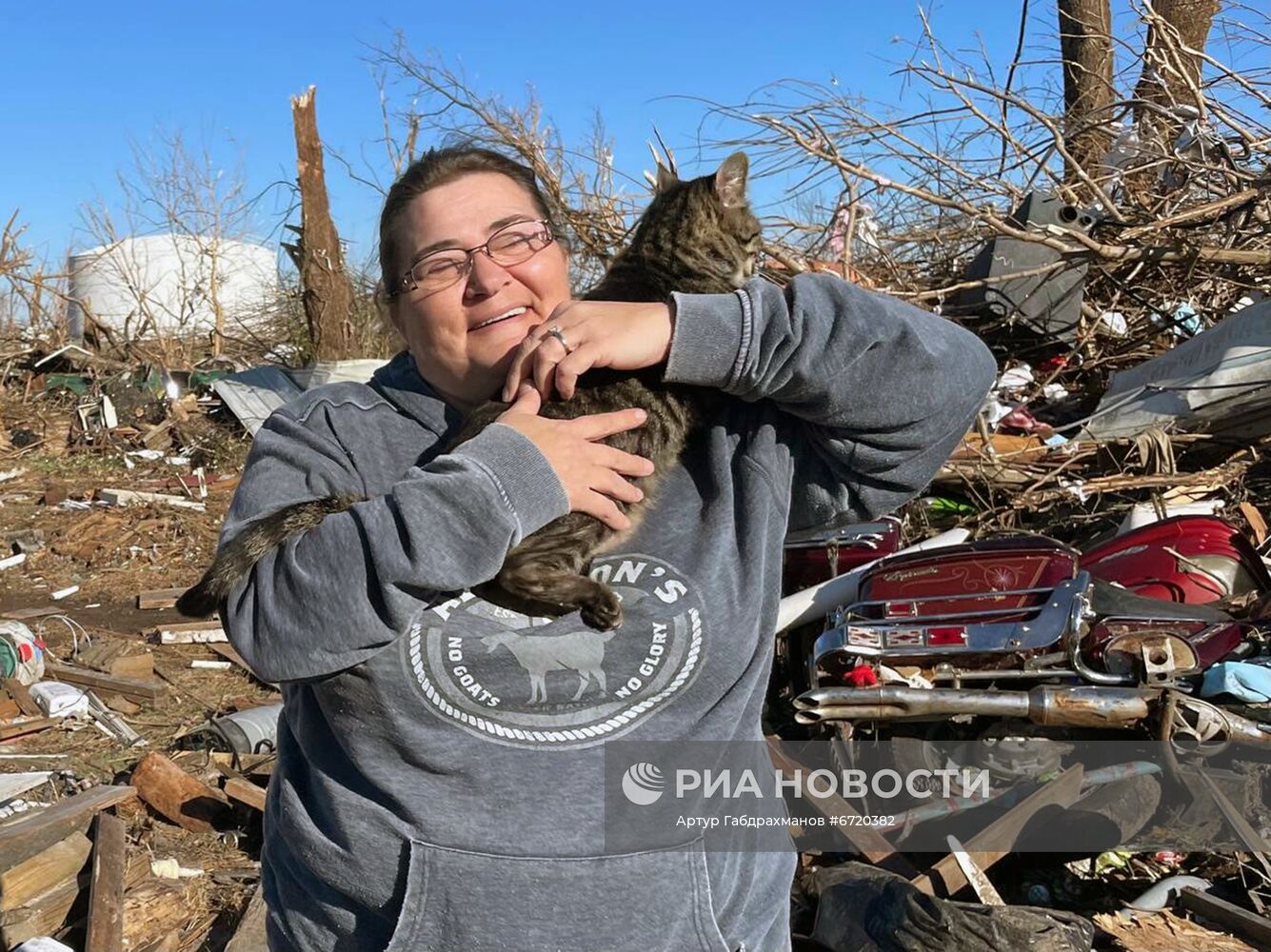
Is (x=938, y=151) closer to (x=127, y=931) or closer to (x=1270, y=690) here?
(x=1270, y=690)

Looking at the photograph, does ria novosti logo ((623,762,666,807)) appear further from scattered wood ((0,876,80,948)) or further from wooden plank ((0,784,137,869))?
wooden plank ((0,784,137,869))

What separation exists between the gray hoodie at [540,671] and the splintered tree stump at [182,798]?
3179 millimetres

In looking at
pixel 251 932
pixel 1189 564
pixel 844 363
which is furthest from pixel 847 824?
pixel 844 363

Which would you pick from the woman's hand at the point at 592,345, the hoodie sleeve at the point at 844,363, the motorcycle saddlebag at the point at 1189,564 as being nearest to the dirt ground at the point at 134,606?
the woman's hand at the point at 592,345

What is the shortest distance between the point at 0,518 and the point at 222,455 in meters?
2.09

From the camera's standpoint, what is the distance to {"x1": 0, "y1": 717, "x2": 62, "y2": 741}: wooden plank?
537 cm

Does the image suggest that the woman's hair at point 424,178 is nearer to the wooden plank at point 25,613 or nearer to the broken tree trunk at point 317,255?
the wooden plank at point 25,613

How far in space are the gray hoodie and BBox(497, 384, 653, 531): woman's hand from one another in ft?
0.11

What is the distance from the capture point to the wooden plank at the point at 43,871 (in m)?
3.64

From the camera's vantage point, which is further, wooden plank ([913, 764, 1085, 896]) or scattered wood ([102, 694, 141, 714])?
scattered wood ([102, 694, 141, 714])

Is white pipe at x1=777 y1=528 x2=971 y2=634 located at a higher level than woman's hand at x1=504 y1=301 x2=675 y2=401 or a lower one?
lower

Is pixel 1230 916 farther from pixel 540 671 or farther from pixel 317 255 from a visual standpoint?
pixel 317 255

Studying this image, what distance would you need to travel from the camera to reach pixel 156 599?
25.3 ft

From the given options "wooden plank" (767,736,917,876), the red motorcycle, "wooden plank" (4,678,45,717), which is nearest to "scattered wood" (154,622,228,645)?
"wooden plank" (4,678,45,717)
